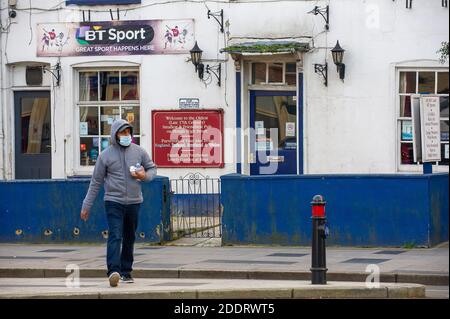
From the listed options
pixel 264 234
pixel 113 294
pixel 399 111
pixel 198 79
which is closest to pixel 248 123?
pixel 198 79

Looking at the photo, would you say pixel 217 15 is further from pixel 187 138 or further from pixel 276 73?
pixel 187 138

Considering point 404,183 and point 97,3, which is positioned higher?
point 97,3

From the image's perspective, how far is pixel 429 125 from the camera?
1686cm

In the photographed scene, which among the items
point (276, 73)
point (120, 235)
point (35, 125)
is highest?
point (276, 73)

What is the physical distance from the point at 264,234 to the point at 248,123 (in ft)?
18.2

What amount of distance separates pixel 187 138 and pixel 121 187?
9805 millimetres

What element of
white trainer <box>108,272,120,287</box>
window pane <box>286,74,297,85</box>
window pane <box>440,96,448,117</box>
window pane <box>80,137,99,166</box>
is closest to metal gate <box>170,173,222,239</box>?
window pane <box>80,137,99,166</box>

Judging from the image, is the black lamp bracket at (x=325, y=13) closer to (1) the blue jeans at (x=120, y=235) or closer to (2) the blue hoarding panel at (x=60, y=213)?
(2) the blue hoarding panel at (x=60, y=213)

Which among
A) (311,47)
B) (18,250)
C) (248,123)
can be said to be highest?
(311,47)

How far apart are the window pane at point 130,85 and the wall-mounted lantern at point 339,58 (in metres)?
4.25

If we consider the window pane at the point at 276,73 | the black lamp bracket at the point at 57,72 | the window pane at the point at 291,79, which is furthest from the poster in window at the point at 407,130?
the black lamp bracket at the point at 57,72

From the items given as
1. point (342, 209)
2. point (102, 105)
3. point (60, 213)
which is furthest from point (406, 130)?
point (60, 213)
